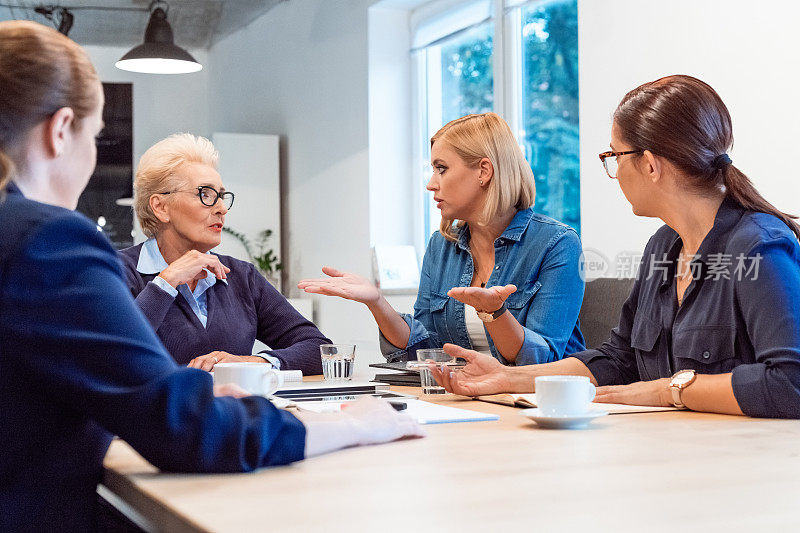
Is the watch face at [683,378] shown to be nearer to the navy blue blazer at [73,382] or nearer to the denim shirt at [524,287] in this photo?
the denim shirt at [524,287]

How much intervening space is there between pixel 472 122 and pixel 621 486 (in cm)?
207

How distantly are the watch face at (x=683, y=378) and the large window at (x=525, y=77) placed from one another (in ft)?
9.37

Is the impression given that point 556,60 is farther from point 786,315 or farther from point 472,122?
point 786,315

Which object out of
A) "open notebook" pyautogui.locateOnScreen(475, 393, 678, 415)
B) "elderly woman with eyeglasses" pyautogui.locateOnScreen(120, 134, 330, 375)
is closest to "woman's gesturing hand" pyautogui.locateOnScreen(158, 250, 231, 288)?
"elderly woman with eyeglasses" pyautogui.locateOnScreen(120, 134, 330, 375)

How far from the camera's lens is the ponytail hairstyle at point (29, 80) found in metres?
1.07

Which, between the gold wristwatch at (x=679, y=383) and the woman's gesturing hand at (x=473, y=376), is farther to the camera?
the woman's gesturing hand at (x=473, y=376)

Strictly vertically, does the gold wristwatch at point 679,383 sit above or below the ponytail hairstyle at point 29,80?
below

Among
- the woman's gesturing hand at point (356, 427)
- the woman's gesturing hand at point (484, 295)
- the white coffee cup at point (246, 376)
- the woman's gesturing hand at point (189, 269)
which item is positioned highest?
the woman's gesturing hand at point (189, 269)

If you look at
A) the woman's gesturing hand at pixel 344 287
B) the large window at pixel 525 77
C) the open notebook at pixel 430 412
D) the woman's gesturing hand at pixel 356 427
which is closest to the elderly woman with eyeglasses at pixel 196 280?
the woman's gesturing hand at pixel 344 287

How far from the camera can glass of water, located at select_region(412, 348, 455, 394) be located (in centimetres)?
193

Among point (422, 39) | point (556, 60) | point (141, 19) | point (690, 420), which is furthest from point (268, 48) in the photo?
point (690, 420)

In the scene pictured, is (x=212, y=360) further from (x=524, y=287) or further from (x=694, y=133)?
(x=694, y=133)

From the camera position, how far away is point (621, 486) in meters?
1.01

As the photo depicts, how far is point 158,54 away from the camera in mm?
5418
